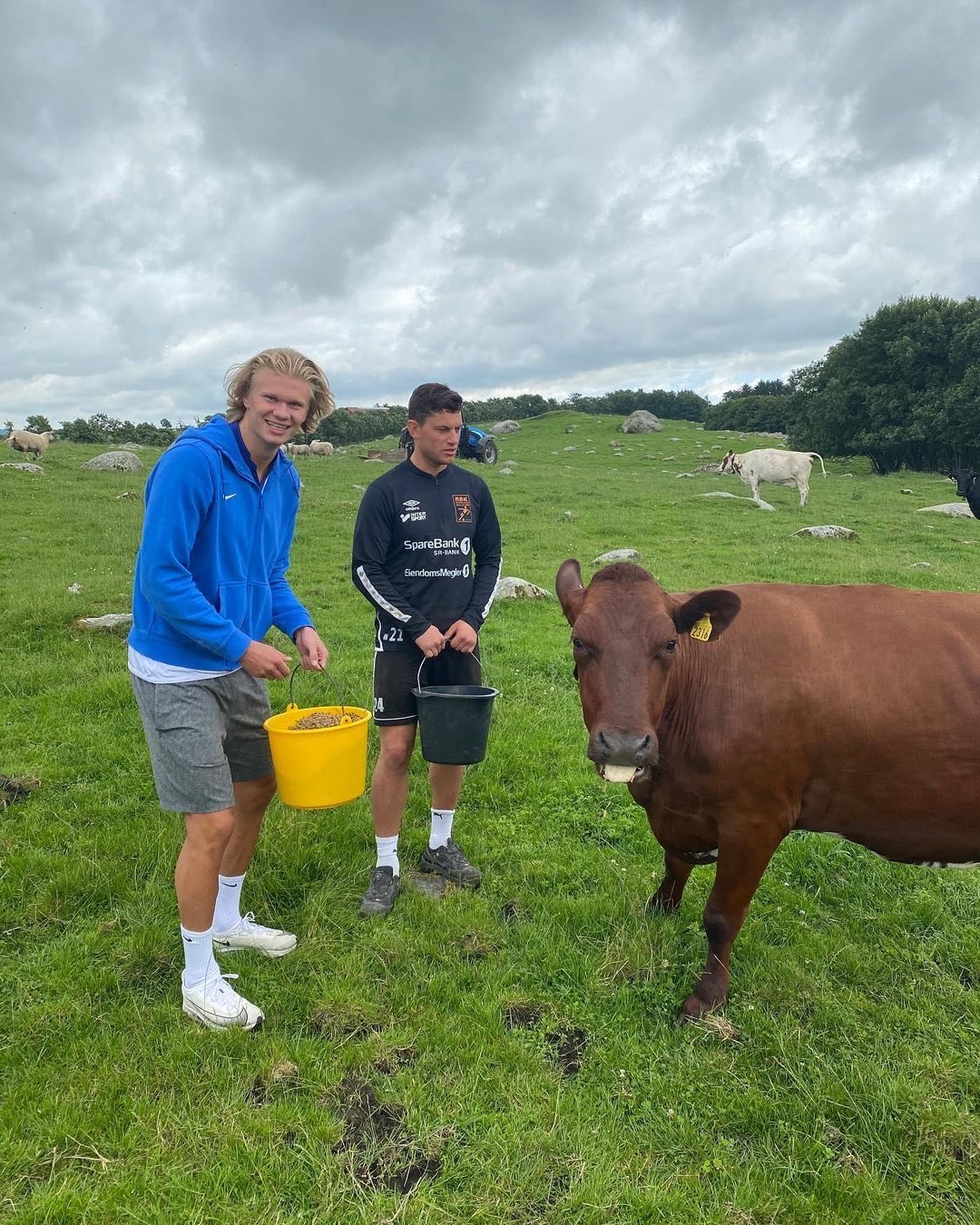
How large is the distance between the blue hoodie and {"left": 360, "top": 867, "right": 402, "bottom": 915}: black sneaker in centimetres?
166

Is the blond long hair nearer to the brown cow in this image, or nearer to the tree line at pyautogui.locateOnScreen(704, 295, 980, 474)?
the brown cow

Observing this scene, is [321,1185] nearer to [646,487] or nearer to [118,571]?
[118,571]

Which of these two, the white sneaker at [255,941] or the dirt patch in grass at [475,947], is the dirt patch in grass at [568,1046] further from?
the white sneaker at [255,941]

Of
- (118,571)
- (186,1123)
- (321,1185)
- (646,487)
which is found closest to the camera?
(321,1185)

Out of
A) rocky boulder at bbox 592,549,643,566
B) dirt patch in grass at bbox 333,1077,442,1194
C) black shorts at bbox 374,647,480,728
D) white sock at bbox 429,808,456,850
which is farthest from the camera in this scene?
→ rocky boulder at bbox 592,549,643,566

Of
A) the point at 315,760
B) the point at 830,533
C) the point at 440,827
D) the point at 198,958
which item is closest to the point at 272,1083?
the point at 198,958

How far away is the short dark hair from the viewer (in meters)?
4.11

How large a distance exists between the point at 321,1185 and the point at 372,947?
4.17 ft

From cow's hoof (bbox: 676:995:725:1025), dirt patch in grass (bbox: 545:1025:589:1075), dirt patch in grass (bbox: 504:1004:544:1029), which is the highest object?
dirt patch in grass (bbox: 504:1004:544:1029)

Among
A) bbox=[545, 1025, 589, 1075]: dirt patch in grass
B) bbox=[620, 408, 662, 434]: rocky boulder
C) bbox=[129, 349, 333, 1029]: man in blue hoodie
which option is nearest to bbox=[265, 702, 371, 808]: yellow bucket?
bbox=[129, 349, 333, 1029]: man in blue hoodie

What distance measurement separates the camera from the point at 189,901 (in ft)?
10.6

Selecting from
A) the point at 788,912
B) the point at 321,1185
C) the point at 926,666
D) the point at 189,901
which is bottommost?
the point at 788,912

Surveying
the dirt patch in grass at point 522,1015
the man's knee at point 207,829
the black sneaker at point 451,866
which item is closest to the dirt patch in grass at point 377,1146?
the dirt patch in grass at point 522,1015

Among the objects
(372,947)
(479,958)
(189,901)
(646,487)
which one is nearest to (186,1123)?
(189,901)
